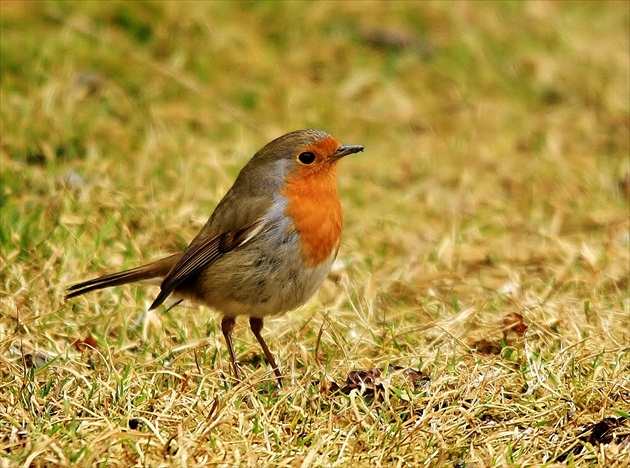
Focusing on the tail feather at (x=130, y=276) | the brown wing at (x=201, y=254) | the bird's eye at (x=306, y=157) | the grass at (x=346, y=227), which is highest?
the bird's eye at (x=306, y=157)

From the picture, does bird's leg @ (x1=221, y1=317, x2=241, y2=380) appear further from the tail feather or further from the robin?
the tail feather

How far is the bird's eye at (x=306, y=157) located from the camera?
16.2ft

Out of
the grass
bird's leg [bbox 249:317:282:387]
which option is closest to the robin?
bird's leg [bbox 249:317:282:387]

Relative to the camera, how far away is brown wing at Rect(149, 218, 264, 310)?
4.84 meters

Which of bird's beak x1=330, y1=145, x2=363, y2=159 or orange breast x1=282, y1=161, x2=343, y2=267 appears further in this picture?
bird's beak x1=330, y1=145, x2=363, y2=159

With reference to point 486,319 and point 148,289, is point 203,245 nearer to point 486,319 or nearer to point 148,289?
point 148,289

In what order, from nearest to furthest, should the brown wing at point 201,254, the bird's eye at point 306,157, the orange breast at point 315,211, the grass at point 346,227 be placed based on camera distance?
the grass at point 346,227 → the orange breast at point 315,211 → the brown wing at point 201,254 → the bird's eye at point 306,157

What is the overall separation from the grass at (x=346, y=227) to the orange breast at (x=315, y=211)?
0.34 m

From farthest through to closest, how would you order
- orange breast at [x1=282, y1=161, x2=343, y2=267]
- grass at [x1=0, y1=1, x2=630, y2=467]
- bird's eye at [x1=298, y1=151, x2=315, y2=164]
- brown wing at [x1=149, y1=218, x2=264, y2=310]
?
bird's eye at [x1=298, y1=151, x2=315, y2=164], brown wing at [x1=149, y1=218, x2=264, y2=310], orange breast at [x1=282, y1=161, x2=343, y2=267], grass at [x1=0, y1=1, x2=630, y2=467]

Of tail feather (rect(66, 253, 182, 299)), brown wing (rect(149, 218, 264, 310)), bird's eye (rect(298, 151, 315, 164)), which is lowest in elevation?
tail feather (rect(66, 253, 182, 299))

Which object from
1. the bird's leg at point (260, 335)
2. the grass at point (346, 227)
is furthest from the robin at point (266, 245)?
the grass at point (346, 227)

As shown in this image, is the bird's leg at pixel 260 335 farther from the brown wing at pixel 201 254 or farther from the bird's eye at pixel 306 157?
the bird's eye at pixel 306 157

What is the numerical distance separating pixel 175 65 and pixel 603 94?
3.48m

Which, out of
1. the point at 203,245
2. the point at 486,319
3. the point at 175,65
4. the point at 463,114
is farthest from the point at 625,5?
the point at 203,245
